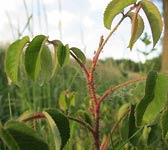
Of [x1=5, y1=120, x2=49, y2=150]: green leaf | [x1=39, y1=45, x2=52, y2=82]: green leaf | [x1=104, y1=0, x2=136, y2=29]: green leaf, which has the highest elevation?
[x1=104, y1=0, x2=136, y2=29]: green leaf

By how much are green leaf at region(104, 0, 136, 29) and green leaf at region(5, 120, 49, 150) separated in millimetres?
394

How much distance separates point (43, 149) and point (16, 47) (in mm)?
330

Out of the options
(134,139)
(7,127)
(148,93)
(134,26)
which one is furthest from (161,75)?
(7,127)

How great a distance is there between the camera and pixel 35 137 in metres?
0.73

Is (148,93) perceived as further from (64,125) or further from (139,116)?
(64,125)

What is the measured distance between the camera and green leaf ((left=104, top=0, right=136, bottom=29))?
39.9 inches

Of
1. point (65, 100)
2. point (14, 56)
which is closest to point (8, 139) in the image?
point (14, 56)

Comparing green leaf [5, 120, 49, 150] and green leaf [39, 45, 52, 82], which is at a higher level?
green leaf [39, 45, 52, 82]

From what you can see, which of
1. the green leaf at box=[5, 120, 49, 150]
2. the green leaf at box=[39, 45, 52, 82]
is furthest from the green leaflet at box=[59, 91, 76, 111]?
the green leaf at box=[5, 120, 49, 150]

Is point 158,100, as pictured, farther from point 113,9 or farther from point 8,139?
point 8,139

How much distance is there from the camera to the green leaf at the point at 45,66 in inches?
41.3

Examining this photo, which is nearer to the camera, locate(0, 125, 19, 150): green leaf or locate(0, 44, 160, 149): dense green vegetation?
locate(0, 125, 19, 150): green leaf

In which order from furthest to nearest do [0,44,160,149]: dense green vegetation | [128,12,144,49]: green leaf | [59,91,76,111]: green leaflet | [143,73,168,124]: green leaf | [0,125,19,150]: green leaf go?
[0,44,160,149]: dense green vegetation
[59,91,76,111]: green leaflet
[128,12,144,49]: green leaf
[143,73,168,124]: green leaf
[0,125,19,150]: green leaf

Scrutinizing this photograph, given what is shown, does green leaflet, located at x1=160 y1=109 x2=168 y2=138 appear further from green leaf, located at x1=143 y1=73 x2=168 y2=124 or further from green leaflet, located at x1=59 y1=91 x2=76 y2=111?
green leaflet, located at x1=59 y1=91 x2=76 y2=111
